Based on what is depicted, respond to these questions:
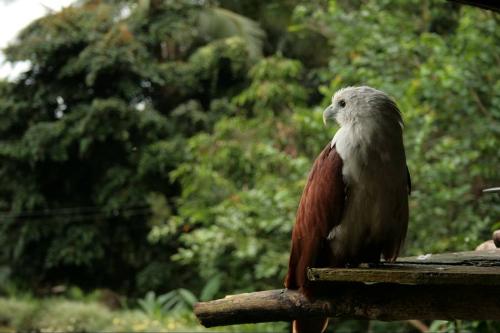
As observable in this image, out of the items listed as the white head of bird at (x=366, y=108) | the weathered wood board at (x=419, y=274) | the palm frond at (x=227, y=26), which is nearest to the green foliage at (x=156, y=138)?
the palm frond at (x=227, y=26)

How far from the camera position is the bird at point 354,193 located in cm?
248

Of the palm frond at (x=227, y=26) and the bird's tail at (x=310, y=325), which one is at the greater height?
the bird's tail at (x=310, y=325)

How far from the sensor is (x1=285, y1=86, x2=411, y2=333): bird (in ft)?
8.14

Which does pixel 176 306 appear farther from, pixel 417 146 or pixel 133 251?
pixel 417 146

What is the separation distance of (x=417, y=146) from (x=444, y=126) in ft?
2.33

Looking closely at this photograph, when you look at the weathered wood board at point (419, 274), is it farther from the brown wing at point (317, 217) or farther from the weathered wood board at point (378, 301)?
the brown wing at point (317, 217)

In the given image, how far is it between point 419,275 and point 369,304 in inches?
19.2

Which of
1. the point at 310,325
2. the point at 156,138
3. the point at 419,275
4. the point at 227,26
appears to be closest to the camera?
the point at 419,275

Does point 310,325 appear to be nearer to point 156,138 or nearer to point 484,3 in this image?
point 484,3

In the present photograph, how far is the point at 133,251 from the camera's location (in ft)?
37.1

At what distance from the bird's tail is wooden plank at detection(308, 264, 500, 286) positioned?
0.71 meters

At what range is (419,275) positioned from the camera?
1967 millimetres

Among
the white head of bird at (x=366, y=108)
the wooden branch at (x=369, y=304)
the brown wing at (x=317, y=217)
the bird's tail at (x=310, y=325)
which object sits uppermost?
the white head of bird at (x=366, y=108)

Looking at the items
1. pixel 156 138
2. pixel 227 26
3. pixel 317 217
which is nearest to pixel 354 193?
pixel 317 217
